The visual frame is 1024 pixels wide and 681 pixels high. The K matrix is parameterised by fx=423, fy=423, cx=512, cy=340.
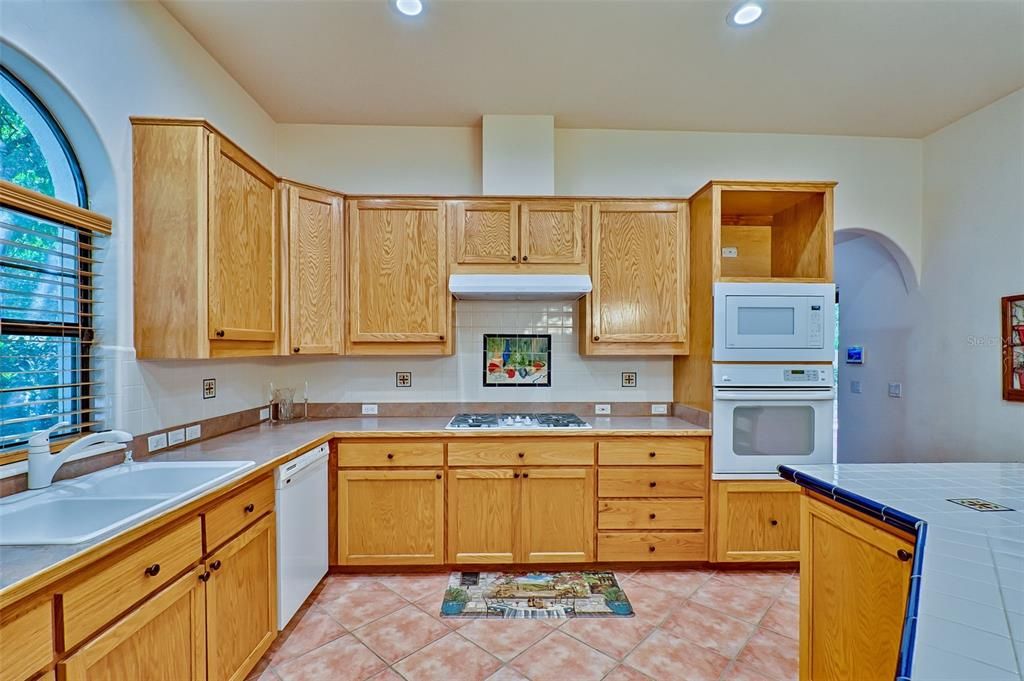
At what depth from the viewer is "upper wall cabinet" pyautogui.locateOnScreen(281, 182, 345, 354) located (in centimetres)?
247

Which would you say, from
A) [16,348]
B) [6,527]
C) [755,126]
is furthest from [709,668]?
[755,126]

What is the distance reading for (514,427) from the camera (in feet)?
8.26

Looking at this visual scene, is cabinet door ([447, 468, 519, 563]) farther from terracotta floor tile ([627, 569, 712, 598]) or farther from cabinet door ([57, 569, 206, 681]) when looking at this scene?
A: cabinet door ([57, 569, 206, 681])

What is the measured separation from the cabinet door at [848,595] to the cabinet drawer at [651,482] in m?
0.99

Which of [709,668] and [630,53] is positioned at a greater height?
[630,53]

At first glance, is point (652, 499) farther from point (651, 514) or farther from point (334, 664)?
point (334, 664)

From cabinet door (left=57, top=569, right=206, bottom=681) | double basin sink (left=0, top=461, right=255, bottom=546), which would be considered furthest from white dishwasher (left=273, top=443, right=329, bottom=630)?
cabinet door (left=57, top=569, right=206, bottom=681)

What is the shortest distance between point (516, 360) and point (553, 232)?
0.93 metres

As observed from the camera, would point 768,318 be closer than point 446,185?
Yes

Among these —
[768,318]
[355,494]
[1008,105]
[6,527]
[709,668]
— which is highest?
[1008,105]

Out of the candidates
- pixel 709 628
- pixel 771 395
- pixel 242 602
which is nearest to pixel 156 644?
pixel 242 602

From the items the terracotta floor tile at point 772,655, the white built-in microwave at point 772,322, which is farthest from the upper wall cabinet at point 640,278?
the terracotta floor tile at point 772,655

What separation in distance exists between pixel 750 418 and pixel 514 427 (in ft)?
4.64

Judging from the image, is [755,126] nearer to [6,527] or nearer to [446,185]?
[446,185]
